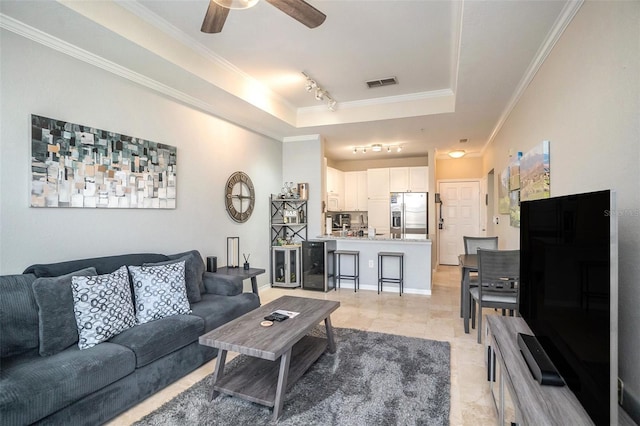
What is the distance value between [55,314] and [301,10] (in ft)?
8.24

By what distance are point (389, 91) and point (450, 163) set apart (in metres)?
3.90

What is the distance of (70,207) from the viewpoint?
2.56 m

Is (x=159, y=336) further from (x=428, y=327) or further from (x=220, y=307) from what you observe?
(x=428, y=327)

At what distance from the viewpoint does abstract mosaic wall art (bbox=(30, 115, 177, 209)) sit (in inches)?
93.8

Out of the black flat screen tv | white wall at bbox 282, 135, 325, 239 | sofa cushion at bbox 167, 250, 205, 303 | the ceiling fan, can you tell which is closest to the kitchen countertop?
white wall at bbox 282, 135, 325, 239

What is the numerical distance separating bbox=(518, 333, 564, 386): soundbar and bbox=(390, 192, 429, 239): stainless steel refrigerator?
15.7 feet

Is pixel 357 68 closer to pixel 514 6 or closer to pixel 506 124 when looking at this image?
pixel 514 6

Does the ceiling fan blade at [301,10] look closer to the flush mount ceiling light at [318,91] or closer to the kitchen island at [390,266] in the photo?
the flush mount ceiling light at [318,91]

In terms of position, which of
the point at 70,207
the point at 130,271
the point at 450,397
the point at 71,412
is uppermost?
the point at 70,207

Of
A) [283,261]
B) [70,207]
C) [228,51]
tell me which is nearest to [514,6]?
[228,51]

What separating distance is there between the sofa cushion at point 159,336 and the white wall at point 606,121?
2690 mm

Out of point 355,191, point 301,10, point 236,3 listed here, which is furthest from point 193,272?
point 355,191

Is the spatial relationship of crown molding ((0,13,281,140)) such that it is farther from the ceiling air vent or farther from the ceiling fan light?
the ceiling air vent

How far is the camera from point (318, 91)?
4.04 metres
